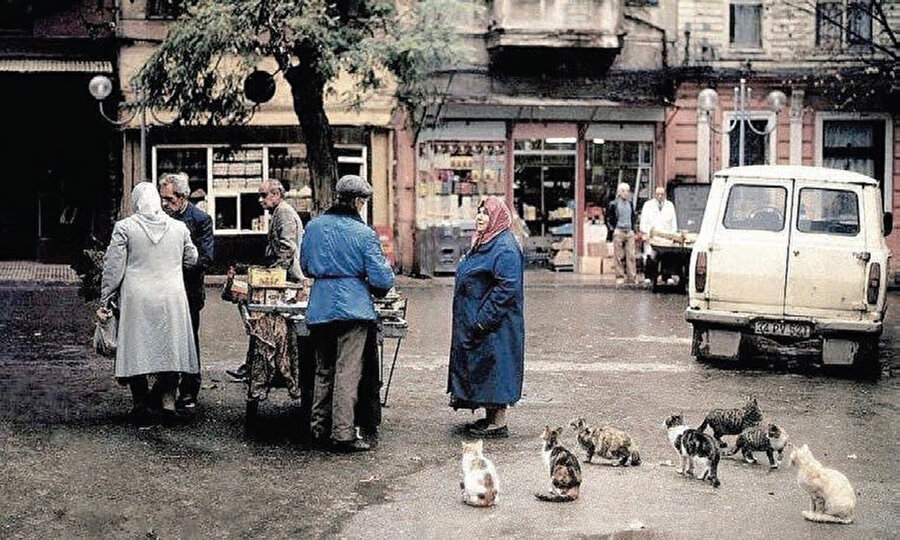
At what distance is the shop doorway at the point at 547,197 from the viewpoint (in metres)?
30.8

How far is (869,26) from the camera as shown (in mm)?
31844

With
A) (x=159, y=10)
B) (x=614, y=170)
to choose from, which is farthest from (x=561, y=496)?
(x=614, y=170)

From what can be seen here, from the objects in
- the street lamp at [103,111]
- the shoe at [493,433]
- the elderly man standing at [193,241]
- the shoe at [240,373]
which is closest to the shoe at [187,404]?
the elderly man standing at [193,241]

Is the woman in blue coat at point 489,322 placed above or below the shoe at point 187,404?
above

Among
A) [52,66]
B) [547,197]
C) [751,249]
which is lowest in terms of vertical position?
[751,249]

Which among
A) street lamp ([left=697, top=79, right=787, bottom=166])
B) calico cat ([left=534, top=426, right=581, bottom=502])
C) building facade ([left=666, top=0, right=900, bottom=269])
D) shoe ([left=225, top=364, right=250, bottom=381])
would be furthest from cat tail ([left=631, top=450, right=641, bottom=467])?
building facade ([left=666, top=0, right=900, bottom=269])

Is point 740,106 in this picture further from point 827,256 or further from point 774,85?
point 827,256

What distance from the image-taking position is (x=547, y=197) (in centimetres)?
3100

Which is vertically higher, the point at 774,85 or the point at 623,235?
the point at 774,85

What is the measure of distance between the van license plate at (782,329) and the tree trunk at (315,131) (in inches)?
460

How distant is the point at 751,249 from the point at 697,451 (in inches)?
241

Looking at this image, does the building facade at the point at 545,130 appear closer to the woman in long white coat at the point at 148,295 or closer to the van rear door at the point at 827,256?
the van rear door at the point at 827,256

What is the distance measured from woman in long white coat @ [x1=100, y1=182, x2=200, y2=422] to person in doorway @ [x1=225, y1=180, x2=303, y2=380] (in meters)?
2.32

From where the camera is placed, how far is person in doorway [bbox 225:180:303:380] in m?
13.4
